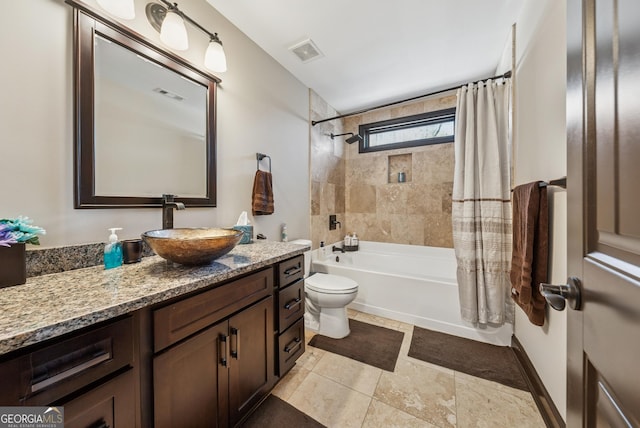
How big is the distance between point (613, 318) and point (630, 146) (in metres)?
0.31

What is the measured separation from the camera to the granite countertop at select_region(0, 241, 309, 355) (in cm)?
53

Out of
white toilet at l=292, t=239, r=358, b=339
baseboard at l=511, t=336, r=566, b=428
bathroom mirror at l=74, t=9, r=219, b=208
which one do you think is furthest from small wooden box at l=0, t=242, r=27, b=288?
baseboard at l=511, t=336, r=566, b=428

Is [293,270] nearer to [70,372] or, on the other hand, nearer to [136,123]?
[70,372]

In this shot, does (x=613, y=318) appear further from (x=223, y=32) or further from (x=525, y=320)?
(x=223, y=32)

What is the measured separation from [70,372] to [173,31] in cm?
151

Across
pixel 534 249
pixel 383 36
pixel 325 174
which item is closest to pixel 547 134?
pixel 534 249

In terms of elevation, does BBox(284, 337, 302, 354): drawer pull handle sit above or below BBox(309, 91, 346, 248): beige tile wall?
below

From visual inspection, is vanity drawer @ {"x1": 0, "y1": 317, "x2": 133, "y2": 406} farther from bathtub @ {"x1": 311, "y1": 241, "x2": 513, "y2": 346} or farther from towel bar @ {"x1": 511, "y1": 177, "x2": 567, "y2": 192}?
bathtub @ {"x1": 311, "y1": 241, "x2": 513, "y2": 346}

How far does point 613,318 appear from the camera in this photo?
42 centimetres

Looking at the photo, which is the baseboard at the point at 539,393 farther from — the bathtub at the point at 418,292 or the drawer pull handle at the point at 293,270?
the drawer pull handle at the point at 293,270

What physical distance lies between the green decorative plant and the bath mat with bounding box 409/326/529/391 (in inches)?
84.9

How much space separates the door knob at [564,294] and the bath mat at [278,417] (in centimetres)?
121

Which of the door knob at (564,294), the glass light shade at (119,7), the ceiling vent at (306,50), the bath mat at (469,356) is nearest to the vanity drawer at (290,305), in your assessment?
the bath mat at (469,356)

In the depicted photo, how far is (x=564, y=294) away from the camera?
564mm
